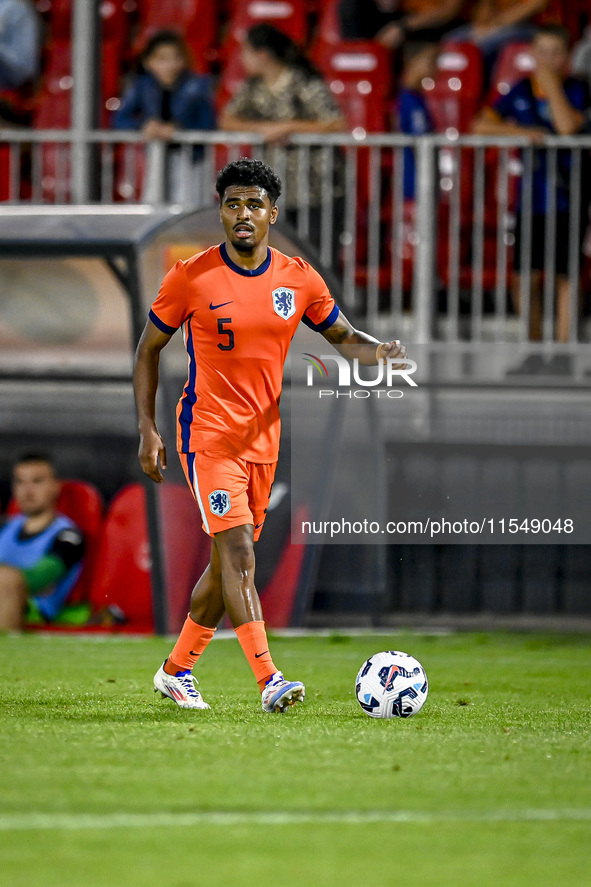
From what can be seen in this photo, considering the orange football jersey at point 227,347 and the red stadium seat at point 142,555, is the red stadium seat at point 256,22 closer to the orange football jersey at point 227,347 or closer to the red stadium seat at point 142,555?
the red stadium seat at point 142,555

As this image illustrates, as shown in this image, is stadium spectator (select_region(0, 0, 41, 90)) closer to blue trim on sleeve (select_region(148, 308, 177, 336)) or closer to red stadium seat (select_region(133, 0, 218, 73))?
red stadium seat (select_region(133, 0, 218, 73))

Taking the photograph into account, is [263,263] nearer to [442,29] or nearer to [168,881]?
[168,881]

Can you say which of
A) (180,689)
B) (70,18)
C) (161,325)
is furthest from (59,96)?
(180,689)

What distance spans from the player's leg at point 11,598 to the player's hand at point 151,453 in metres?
4.04

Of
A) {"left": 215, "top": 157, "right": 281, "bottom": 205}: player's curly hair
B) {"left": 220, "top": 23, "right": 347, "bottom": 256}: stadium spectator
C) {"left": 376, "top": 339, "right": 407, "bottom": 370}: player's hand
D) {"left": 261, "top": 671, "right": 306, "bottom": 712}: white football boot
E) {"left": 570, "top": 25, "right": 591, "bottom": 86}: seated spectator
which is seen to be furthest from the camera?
{"left": 570, "top": 25, "right": 591, "bottom": 86}: seated spectator

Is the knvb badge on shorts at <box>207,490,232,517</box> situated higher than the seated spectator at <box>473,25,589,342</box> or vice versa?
the seated spectator at <box>473,25,589,342</box>

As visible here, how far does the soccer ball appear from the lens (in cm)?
552

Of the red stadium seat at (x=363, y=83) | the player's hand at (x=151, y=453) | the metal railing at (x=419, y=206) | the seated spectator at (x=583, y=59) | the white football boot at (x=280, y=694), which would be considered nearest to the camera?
the white football boot at (x=280, y=694)

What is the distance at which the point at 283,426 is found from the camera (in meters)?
9.69

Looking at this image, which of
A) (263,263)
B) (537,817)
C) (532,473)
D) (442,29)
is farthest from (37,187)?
(537,817)

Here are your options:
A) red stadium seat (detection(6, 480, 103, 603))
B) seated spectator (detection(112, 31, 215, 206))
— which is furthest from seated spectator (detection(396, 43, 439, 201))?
red stadium seat (detection(6, 480, 103, 603))

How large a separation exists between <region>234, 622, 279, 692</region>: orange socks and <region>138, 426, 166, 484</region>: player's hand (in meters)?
0.70

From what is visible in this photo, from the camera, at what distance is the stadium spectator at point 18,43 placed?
1202 centimetres

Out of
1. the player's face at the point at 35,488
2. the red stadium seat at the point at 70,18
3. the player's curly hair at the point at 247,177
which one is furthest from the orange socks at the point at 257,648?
the red stadium seat at the point at 70,18
